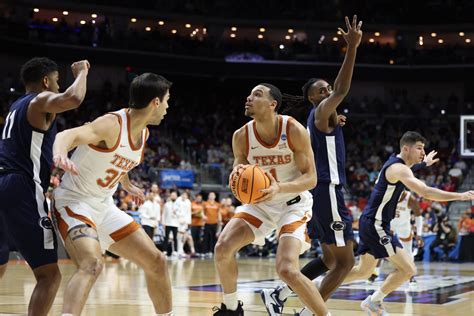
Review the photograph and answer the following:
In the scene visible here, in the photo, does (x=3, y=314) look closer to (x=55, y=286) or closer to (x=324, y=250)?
(x=55, y=286)

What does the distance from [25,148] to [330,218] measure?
294cm

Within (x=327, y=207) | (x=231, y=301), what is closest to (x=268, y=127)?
(x=327, y=207)

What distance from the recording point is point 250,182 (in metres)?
5.99

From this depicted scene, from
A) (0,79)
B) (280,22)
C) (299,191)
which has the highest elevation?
(280,22)

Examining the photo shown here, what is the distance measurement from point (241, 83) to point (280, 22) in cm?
356

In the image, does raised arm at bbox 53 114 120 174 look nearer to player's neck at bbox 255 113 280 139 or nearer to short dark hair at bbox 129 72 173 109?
short dark hair at bbox 129 72 173 109

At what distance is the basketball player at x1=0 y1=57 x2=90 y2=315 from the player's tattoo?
0.96 ft

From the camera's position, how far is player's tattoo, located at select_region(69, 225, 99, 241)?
17.4 feet

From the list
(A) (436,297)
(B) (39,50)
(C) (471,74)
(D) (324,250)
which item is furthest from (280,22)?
(D) (324,250)

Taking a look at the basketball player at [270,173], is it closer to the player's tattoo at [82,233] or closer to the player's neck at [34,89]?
the player's tattoo at [82,233]

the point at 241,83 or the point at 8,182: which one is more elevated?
the point at 241,83

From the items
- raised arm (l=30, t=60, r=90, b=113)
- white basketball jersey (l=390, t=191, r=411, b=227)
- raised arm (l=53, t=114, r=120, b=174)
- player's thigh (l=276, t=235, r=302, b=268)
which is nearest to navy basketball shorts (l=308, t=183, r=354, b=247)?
player's thigh (l=276, t=235, r=302, b=268)

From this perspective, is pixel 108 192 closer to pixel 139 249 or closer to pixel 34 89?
pixel 139 249

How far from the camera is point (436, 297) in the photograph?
10.4m
